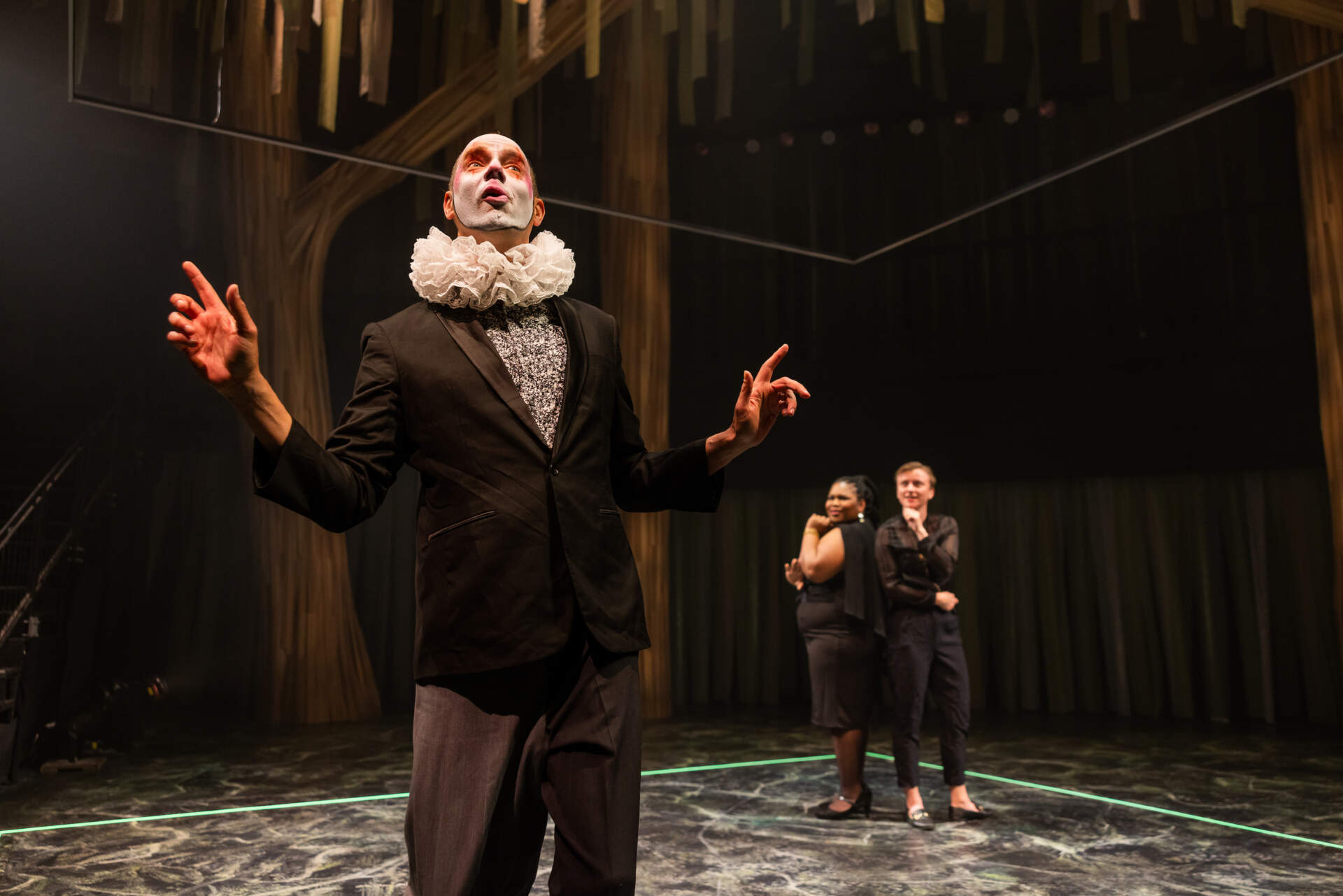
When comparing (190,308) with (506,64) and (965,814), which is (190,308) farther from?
(965,814)

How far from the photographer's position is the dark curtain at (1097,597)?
7.24m

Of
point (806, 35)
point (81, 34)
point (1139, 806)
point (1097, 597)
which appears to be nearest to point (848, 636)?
point (1139, 806)

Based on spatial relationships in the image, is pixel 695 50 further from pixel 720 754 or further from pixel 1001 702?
pixel 1001 702

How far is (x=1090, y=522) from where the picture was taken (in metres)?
7.90

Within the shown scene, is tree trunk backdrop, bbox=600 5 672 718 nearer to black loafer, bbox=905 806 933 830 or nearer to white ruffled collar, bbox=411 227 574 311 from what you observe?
black loafer, bbox=905 806 933 830

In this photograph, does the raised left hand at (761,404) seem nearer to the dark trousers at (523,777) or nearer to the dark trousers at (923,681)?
the dark trousers at (523,777)

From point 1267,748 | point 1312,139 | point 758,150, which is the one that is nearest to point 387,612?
point 758,150

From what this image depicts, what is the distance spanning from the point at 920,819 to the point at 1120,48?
2987mm

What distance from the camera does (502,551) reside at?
1.37 metres

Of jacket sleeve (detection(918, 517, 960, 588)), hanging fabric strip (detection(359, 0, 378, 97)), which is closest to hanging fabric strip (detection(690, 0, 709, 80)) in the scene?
hanging fabric strip (detection(359, 0, 378, 97))

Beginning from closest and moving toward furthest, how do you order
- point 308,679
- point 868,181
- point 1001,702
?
point 868,181 < point 308,679 < point 1001,702

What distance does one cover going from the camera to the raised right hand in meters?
1.18

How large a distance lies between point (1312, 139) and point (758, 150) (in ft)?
11.1

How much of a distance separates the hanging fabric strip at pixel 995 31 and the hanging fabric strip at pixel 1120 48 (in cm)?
13
